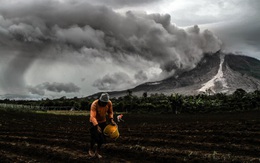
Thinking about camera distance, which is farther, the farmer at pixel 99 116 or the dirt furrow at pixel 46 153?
the dirt furrow at pixel 46 153

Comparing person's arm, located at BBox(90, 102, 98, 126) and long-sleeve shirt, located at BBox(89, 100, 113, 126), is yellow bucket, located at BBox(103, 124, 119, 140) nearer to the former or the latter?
long-sleeve shirt, located at BBox(89, 100, 113, 126)

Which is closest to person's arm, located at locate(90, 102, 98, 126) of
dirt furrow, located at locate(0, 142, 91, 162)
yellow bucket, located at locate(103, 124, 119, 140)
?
yellow bucket, located at locate(103, 124, 119, 140)

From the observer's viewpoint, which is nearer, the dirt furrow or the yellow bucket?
the yellow bucket

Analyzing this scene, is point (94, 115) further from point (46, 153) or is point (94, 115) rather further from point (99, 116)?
point (46, 153)

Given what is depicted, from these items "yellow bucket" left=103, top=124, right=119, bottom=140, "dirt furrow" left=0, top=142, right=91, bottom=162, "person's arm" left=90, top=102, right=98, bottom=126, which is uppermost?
"person's arm" left=90, top=102, right=98, bottom=126

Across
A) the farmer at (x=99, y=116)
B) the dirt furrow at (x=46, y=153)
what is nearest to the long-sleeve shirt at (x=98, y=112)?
the farmer at (x=99, y=116)

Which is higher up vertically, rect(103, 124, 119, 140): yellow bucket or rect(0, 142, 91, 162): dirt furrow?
rect(103, 124, 119, 140): yellow bucket

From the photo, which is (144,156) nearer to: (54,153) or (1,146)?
(54,153)

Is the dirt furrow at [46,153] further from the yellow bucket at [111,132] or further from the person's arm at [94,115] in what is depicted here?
the person's arm at [94,115]

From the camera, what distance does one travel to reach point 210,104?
7988cm

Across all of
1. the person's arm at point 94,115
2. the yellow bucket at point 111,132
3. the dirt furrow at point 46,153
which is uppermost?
the person's arm at point 94,115

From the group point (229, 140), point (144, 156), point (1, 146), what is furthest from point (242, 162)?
point (1, 146)

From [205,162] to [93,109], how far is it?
12.2 ft

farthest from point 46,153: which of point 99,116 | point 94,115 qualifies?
point 94,115
